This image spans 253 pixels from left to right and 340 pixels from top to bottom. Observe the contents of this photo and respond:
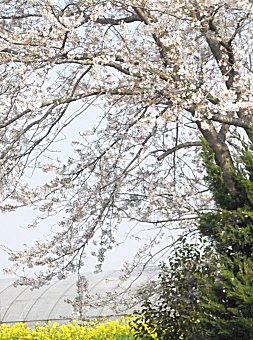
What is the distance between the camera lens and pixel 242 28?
5.98m

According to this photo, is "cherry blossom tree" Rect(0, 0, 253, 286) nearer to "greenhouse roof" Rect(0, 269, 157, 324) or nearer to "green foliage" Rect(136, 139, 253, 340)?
"green foliage" Rect(136, 139, 253, 340)

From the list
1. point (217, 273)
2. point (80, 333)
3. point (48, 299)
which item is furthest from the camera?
point (48, 299)

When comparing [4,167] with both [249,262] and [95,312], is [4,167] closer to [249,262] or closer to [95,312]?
[249,262]

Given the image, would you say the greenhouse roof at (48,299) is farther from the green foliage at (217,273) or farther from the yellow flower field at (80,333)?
the green foliage at (217,273)

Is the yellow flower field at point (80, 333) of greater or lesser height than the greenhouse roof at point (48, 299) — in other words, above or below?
below

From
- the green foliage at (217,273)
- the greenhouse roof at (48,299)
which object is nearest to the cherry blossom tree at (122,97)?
the green foliage at (217,273)

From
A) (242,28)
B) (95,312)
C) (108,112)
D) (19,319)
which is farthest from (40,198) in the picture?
(19,319)

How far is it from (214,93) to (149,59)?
27.3 inches

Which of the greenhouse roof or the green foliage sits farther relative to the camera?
the greenhouse roof

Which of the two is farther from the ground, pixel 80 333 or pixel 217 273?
pixel 80 333

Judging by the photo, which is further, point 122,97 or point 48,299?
point 48,299

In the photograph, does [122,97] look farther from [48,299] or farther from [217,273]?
[48,299]

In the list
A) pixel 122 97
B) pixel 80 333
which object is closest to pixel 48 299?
pixel 80 333

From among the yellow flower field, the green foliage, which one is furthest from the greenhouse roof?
the green foliage
